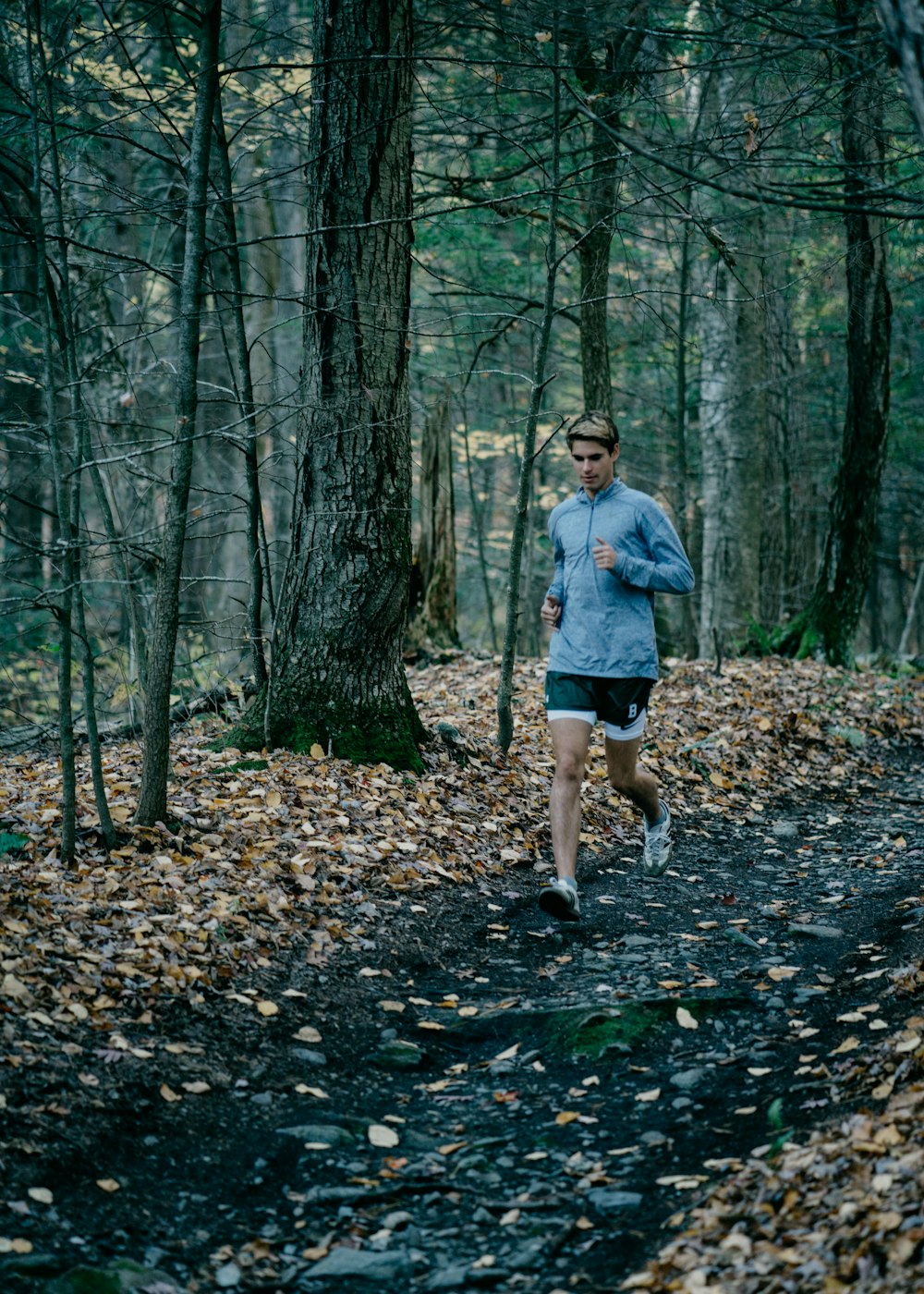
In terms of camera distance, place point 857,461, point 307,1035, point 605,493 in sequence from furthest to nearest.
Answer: point 857,461 < point 605,493 < point 307,1035

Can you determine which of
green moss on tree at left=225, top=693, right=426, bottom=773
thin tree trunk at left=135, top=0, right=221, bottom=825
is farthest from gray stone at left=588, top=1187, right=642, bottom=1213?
green moss on tree at left=225, top=693, right=426, bottom=773

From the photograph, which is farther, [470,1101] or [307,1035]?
A: [307,1035]

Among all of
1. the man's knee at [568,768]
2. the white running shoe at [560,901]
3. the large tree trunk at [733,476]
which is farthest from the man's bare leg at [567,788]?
the large tree trunk at [733,476]

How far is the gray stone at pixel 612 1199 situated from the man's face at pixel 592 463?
3.25 meters

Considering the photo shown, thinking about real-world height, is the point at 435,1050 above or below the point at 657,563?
below

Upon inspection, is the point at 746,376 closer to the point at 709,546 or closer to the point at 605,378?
the point at 709,546

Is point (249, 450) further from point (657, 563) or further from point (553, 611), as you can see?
point (657, 563)

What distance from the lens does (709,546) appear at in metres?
14.8

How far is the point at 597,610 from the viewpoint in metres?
5.42

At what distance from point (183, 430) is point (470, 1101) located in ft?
10.9

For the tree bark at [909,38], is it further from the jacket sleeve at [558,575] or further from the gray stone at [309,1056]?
the gray stone at [309,1056]

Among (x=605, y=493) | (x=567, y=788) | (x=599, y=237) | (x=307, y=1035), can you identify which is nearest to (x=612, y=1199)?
(x=307, y=1035)

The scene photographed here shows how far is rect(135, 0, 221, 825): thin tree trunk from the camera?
524 centimetres

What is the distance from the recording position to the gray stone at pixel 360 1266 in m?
2.96
